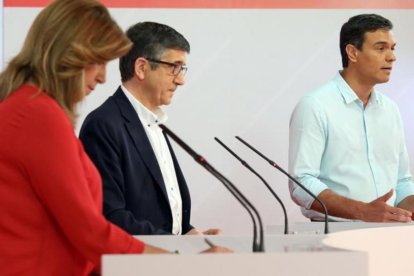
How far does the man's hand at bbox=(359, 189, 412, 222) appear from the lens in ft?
13.4

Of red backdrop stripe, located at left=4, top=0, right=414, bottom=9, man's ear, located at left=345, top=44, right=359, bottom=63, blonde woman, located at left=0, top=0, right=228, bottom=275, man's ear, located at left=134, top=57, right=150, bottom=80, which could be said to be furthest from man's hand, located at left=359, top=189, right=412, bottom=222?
blonde woman, located at left=0, top=0, right=228, bottom=275

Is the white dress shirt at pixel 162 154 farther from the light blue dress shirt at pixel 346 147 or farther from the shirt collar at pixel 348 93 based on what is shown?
the shirt collar at pixel 348 93

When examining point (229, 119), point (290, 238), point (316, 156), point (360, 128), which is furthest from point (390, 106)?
point (290, 238)

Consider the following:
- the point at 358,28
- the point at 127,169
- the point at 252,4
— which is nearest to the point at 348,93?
the point at 358,28

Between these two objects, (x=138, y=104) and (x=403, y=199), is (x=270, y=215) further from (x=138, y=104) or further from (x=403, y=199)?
(x=138, y=104)

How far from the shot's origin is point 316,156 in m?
4.74

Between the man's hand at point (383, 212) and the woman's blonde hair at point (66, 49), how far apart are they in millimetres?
1923

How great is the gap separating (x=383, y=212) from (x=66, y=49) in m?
2.09

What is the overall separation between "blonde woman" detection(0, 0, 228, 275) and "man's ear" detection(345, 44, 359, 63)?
2.77m

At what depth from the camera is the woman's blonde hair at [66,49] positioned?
2.45 m

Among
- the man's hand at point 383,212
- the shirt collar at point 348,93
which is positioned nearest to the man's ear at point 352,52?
the shirt collar at point 348,93

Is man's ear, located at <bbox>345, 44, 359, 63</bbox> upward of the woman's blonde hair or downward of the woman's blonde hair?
upward

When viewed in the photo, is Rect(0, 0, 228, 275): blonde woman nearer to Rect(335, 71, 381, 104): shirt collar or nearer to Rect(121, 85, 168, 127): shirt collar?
Rect(121, 85, 168, 127): shirt collar

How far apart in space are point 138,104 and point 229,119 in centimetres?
189
